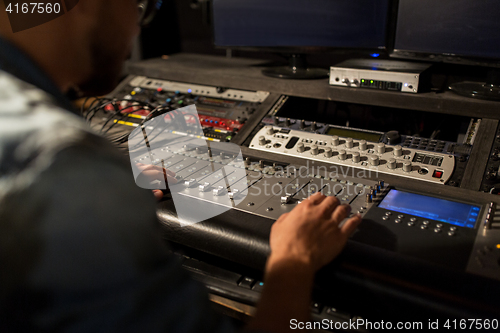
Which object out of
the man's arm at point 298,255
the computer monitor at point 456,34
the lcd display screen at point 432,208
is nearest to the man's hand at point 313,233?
the man's arm at point 298,255

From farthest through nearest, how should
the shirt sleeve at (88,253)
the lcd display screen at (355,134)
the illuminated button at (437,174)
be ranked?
1. the lcd display screen at (355,134)
2. the illuminated button at (437,174)
3. the shirt sleeve at (88,253)

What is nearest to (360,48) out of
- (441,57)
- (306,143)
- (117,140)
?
(441,57)

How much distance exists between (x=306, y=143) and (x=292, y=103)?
32cm

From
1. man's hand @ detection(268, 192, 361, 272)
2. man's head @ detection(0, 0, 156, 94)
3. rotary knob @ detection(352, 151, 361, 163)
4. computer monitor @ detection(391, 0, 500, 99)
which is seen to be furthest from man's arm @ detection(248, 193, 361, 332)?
computer monitor @ detection(391, 0, 500, 99)

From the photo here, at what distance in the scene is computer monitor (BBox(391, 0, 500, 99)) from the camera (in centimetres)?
119

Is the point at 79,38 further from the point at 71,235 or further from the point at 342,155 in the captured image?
the point at 342,155

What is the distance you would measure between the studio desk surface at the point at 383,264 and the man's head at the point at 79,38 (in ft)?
1.56

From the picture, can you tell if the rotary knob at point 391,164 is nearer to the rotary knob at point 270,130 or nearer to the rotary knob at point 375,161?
the rotary knob at point 375,161

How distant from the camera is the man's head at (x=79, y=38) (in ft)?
2.02

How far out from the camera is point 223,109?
1.60m

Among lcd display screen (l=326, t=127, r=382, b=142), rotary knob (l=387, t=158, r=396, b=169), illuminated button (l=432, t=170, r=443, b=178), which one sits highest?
lcd display screen (l=326, t=127, r=382, b=142)

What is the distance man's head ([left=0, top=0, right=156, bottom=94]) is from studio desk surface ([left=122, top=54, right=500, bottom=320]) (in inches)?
18.8

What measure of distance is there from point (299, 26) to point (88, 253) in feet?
4.38

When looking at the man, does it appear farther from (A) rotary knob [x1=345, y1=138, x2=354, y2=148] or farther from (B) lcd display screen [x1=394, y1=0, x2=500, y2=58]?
(B) lcd display screen [x1=394, y1=0, x2=500, y2=58]
